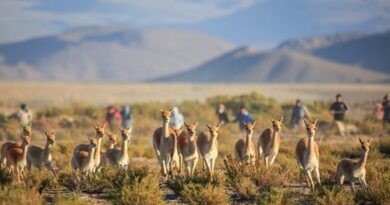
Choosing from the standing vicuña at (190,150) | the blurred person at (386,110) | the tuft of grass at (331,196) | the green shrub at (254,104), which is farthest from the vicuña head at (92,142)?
the green shrub at (254,104)

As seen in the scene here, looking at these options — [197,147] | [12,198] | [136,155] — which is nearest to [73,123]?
[136,155]

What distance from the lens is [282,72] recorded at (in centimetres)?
16975

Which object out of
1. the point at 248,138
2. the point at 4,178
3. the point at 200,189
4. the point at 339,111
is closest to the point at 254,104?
the point at 339,111

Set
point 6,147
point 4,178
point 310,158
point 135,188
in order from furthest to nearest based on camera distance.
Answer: point 6,147 < point 4,178 < point 310,158 < point 135,188

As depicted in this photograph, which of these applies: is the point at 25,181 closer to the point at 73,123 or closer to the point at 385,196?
the point at 385,196

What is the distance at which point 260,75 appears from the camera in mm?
172375

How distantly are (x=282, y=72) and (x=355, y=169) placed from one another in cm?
16051

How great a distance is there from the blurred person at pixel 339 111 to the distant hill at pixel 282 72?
128 metres

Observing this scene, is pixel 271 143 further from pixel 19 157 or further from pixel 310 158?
pixel 19 157

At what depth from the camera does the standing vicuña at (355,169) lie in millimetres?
10828

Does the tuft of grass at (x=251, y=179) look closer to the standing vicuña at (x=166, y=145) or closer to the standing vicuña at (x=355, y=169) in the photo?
the standing vicuña at (x=355, y=169)

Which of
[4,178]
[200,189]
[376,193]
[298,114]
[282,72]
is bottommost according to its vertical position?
[376,193]

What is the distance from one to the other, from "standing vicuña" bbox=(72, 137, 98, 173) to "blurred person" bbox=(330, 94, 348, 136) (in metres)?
12.4

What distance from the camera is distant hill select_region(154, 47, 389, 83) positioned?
16088cm
